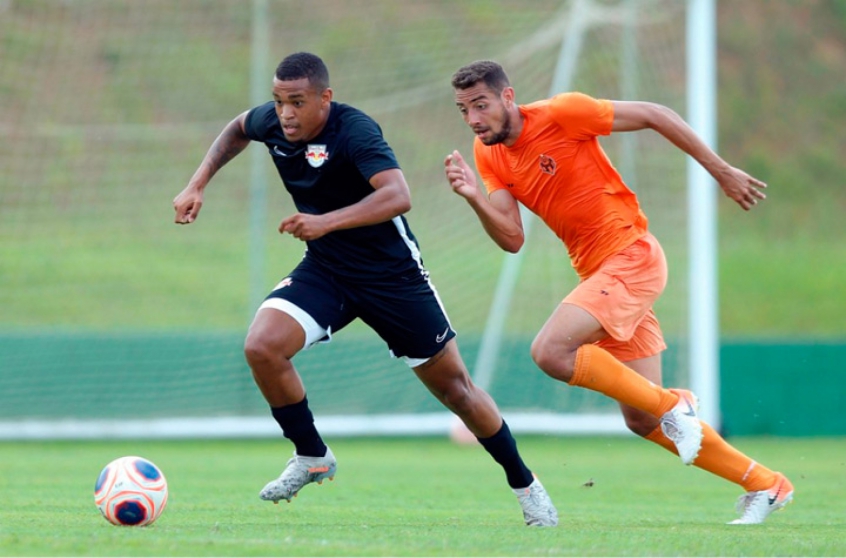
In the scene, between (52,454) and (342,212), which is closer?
(342,212)

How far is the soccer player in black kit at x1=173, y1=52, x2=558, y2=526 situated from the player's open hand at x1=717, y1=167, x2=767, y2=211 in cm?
162

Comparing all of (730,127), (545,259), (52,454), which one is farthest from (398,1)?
(730,127)

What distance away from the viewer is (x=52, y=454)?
13164mm

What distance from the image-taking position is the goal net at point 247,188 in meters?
15.4

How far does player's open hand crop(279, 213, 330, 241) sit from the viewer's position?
6148mm

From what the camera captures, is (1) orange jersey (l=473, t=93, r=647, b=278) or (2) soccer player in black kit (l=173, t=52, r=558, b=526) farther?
(1) orange jersey (l=473, t=93, r=647, b=278)

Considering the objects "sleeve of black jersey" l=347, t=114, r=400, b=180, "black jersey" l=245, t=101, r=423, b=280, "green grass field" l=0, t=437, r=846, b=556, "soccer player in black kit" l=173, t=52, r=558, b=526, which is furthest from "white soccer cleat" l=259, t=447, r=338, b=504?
"sleeve of black jersey" l=347, t=114, r=400, b=180

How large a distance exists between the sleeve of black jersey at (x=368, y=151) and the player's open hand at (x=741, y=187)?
1.69 metres

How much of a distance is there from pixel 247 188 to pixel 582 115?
10.4 metres

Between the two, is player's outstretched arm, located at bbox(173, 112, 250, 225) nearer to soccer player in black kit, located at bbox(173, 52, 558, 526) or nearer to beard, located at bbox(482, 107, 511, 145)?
soccer player in black kit, located at bbox(173, 52, 558, 526)

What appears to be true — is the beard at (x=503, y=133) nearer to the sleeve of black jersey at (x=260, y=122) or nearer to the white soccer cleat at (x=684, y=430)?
the sleeve of black jersey at (x=260, y=122)

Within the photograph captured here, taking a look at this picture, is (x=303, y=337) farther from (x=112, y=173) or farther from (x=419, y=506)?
(x=112, y=173)

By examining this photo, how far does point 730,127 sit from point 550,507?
2569cm

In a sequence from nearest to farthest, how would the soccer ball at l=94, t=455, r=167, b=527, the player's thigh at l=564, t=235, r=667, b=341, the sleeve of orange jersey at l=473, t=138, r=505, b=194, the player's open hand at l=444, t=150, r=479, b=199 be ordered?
the soccer ball at l=94, t=455, r=167, b=527 → the player's open hand at l=444, t=150, r=479, b=199 → the player's thigh at l=564, t=235, r=667, b=341 → the sleeve of orange jersey at l=473, t=138, r=505, b=194
